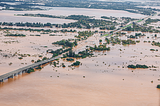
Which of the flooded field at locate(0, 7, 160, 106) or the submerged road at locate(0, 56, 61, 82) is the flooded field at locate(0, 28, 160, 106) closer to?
the flooded field at locate(0, 7, 160, 106)

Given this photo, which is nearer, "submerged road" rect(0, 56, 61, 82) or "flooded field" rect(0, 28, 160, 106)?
"flooded field" rect(0, 28, 160, 106)

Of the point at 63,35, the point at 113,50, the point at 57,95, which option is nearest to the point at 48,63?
the point at 57,95

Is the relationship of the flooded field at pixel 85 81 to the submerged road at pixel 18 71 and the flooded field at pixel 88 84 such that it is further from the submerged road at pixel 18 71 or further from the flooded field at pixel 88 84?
the submerged road at pixel 18 71

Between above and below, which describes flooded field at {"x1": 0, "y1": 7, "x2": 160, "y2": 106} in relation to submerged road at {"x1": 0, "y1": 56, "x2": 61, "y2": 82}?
below

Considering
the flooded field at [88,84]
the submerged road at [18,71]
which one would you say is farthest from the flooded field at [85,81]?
the submerged road at [18,71]

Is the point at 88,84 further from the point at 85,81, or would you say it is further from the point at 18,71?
the point at 18,71

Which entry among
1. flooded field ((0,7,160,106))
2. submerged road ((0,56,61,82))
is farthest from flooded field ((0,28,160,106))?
submerged road ((0,56,61,82))

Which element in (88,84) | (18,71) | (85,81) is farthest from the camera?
(18,71)

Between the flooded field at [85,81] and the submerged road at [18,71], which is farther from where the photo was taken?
the submerged road at [18,71]

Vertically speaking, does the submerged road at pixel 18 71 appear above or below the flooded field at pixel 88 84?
above

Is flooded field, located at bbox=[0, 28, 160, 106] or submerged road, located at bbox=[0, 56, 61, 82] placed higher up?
submerged road, located at bbox=[0, 56, 61, 82]

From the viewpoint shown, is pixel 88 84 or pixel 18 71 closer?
pixel 88 84

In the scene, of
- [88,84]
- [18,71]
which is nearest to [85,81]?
[88,84]
